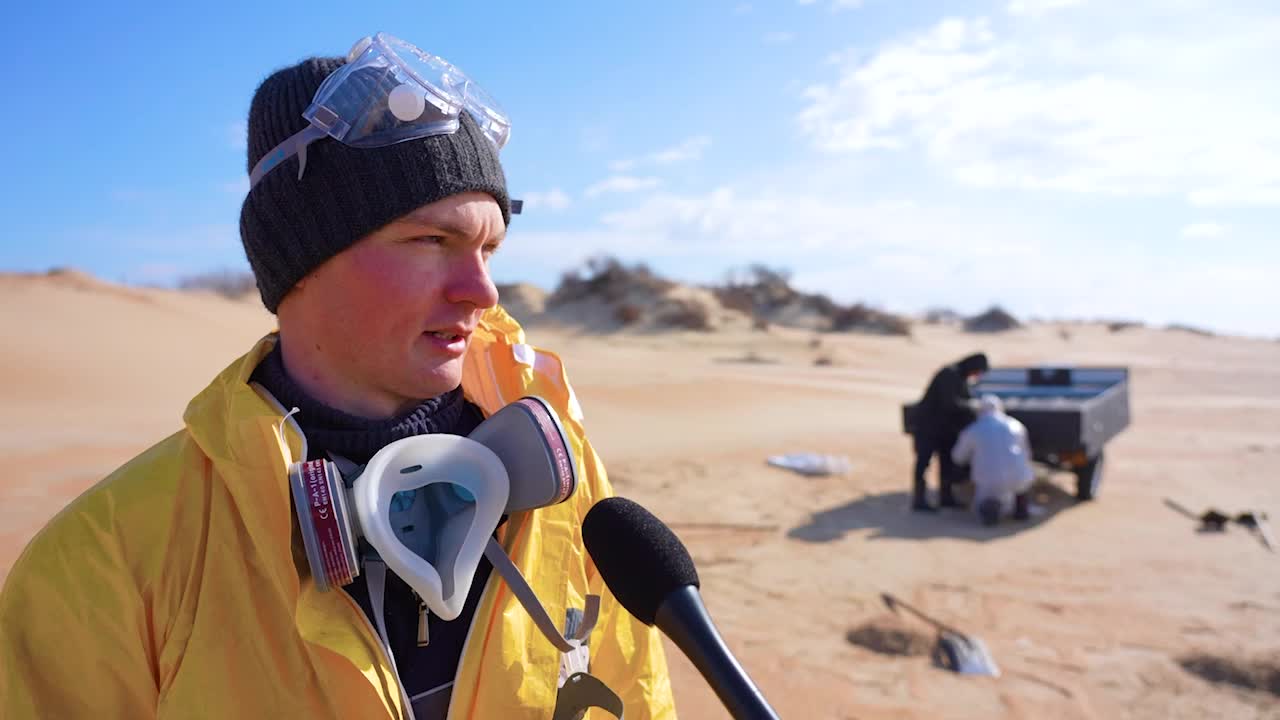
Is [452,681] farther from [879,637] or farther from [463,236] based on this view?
[879,637]

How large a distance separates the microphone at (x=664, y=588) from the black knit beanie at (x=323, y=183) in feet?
2.22

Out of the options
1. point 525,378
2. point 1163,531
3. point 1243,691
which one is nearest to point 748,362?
point 1163,531

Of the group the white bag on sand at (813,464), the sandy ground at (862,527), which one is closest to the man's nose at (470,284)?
the sandy ground at (862,527)

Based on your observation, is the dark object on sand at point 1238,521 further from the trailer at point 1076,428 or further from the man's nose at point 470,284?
the man's nose at point 470,284

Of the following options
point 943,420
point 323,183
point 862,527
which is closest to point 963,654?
point 862,527

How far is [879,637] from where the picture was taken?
551cm

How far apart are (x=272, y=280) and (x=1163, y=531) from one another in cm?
878

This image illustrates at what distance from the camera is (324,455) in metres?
1.65

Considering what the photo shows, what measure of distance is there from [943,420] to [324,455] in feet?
27.3

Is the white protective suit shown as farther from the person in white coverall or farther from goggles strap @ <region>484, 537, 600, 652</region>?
goggles strap @ <region>484, 537, 600, 652</region>

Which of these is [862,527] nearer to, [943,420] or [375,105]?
[943,420]

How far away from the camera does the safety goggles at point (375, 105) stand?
1.64m

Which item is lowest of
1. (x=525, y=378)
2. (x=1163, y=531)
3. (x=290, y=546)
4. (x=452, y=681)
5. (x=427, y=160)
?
(x=1163, y=531)

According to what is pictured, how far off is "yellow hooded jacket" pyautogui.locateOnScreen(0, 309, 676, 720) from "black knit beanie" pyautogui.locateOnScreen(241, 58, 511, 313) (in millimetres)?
271
